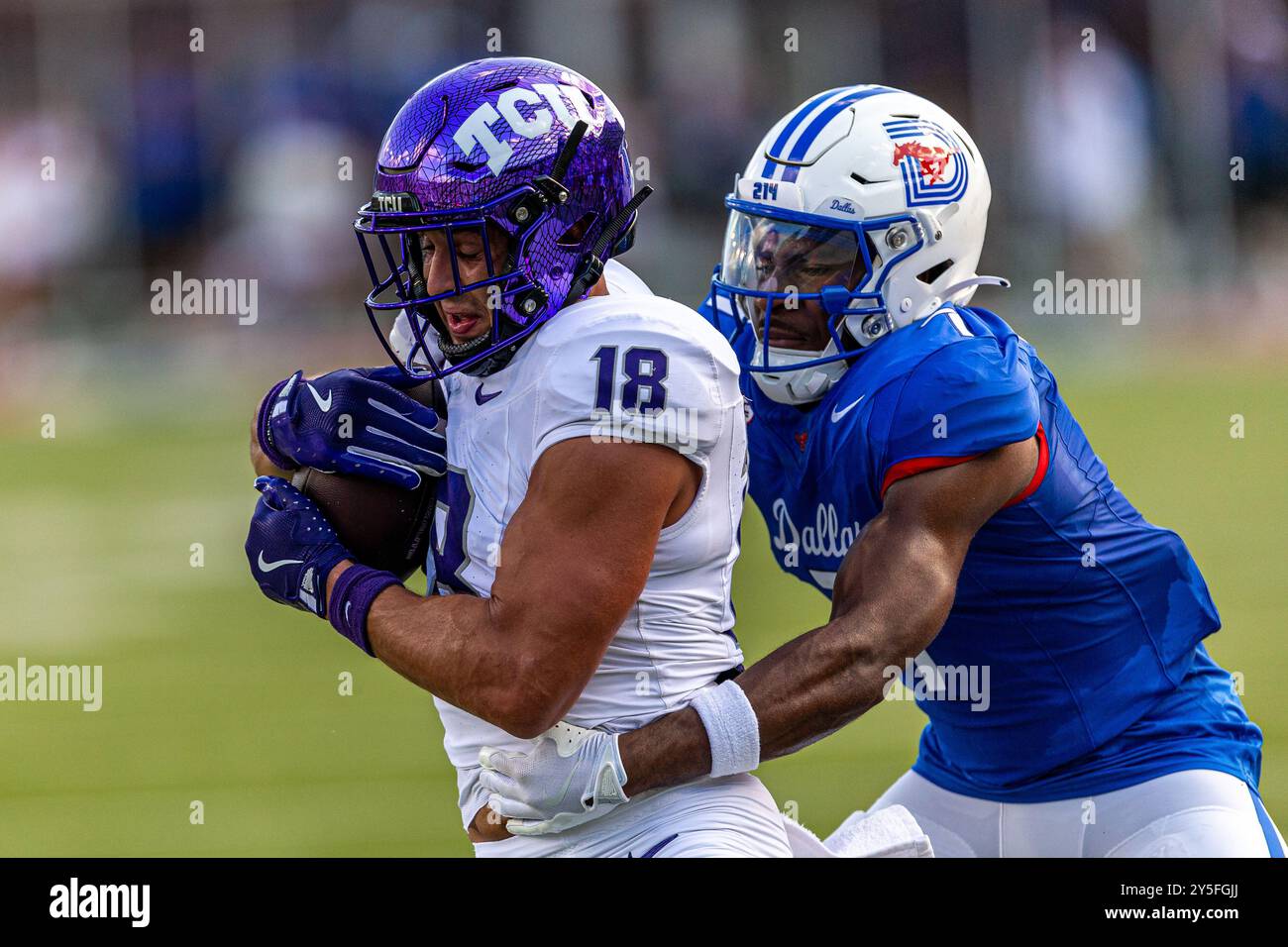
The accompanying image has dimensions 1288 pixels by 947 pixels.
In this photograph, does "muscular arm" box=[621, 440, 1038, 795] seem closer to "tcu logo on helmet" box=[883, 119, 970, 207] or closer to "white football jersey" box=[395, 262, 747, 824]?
"white football jersey" box=[395, 262, 747, 824]

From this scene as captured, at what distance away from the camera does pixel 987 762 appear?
13.3 feet

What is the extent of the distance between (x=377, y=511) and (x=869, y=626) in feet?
3.35

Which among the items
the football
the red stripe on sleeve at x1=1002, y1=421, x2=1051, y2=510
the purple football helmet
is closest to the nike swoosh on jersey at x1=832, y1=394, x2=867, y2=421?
the red stripe on sleeve at x1=1002, y1=421, x2=1051, y2=510

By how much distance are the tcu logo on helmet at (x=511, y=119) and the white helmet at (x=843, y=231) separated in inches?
36.8

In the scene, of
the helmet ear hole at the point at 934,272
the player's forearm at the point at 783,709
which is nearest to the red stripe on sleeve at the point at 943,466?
the player's forearm at the point at 783,709

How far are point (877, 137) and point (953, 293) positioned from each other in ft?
1.45

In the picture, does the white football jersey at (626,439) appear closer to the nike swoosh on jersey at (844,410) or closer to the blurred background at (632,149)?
the nike swoosh on jersey at (844,410)

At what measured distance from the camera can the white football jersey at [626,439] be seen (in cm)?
295

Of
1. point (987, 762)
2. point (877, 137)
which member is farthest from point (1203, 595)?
point (877, 137)

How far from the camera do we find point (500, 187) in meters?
3.13

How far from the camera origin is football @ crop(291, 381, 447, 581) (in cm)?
332

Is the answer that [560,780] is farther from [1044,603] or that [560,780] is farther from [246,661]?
[246,661]

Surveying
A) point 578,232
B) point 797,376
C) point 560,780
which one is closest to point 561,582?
point 560,780

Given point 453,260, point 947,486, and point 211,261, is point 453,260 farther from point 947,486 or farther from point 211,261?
point 211,261
